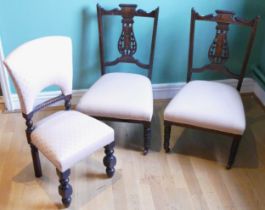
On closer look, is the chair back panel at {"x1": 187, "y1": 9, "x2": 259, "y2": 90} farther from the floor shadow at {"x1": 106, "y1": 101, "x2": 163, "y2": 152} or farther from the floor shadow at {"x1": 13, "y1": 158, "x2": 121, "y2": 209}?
the floor shadow at {"x1": 13, "y1": 158, "x2": 121, "y2": 209}

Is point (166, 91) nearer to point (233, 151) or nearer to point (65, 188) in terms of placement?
point (233, 151)

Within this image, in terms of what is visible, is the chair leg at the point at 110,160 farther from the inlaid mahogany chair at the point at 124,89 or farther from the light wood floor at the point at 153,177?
the inlaid mahogany chair at the point at 124,89

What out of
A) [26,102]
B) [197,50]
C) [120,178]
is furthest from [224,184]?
[26,102]

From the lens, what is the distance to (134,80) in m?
2.29

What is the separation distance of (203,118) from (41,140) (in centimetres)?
93

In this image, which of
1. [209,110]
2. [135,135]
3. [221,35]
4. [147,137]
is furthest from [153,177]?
[221,35]

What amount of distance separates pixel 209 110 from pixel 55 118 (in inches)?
35.6

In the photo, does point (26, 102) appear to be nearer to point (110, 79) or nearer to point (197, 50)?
point (110, 79)

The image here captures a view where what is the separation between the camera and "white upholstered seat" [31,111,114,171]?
5.55 ft

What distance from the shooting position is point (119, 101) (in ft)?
6.80

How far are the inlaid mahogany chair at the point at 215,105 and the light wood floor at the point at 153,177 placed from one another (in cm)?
14

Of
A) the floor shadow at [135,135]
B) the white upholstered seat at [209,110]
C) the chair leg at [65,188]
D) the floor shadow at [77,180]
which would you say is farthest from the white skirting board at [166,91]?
the chair leg at [65,188]

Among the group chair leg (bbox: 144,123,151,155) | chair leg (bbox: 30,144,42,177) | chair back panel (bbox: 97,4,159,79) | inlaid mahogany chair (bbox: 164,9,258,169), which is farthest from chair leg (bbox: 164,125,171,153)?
chair leg (bbox: 30,144,42,177)

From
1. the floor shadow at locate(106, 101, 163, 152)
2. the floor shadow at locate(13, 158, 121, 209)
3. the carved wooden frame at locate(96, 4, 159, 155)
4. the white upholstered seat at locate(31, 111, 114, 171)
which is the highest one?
the carved wooden frame at locate(96, 4, 159, 155)
